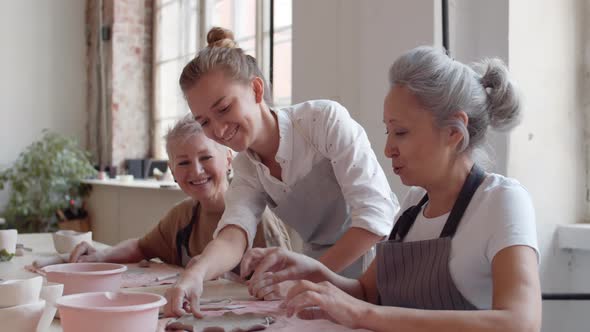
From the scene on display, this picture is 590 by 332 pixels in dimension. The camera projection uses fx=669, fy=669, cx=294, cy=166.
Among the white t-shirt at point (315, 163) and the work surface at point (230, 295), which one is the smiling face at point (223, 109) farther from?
the work surface at point (230, 295)

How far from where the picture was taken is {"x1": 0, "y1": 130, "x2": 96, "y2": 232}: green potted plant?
543 centimetres

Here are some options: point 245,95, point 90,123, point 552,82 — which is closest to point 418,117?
point 245,95

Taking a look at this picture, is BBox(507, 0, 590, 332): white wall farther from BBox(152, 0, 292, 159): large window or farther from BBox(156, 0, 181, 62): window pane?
BBox(156, 0, 181, 62): window pane

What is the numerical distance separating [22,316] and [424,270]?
74 centimetres

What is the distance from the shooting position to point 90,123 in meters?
6.13

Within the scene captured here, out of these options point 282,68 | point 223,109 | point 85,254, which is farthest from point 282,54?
point 223,109

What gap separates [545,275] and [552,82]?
0.66 meters

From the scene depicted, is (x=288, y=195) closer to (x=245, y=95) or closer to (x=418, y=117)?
(x=245, y=95)

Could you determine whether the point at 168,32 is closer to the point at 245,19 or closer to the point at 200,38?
the point at 200,38

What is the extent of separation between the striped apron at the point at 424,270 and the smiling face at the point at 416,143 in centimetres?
7

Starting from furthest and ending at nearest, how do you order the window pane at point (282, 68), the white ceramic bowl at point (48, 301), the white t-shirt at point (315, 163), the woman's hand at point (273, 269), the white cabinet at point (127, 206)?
the white cabinet at point (127, 206) → the window pane at point (282, 68) → the white t-shirt at point (315, 163) → the woman's hand at point (273, 269) → the white ceramic bowl at point (48, 301)

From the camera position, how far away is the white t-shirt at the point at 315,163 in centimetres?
163

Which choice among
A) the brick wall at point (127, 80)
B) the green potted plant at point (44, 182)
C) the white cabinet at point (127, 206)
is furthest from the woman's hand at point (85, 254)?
the brick wall at point (127, 80)

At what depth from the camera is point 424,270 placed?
132 centimetres
